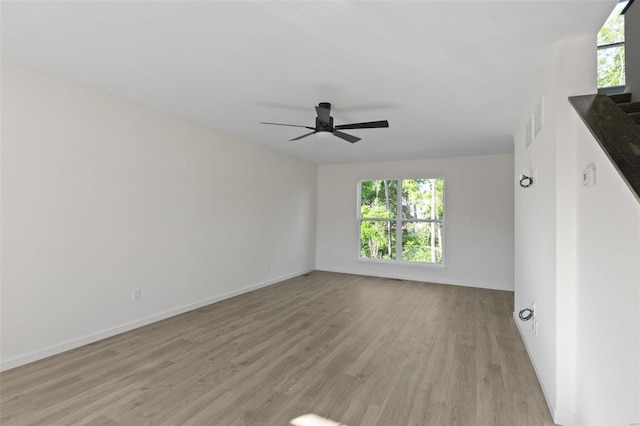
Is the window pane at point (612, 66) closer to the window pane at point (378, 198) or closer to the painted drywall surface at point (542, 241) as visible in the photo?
the painted drywall surface at point (542, 241)

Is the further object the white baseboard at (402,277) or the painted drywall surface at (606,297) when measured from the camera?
the white baseboard at (402,277)

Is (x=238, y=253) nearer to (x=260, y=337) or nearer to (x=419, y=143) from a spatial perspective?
(x=260, y=337)

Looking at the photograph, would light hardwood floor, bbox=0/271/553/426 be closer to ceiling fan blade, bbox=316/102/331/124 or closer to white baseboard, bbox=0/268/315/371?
white baseboard, bbox=0/268/315/371

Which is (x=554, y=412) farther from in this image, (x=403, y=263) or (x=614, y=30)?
(x=403, y=263)

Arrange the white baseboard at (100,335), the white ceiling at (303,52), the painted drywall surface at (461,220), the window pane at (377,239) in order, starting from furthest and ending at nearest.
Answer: the window pane at (377,239) < the painted drywall surface at (461,220) < the white baseboard at (100,335) < the white ceiling at (303,52)

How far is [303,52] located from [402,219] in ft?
15.8

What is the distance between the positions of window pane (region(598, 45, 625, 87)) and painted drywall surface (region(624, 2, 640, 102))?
200mm

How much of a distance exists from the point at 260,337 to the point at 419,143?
3681 millimetres

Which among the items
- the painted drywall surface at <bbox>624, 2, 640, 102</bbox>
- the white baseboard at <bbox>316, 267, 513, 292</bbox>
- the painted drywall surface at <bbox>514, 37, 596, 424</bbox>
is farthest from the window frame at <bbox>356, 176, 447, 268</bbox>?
the painted drywall surface at <bbox>514, 37, 596, 424</bbox>

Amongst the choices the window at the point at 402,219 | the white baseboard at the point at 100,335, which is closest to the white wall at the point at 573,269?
the window at the point at 402,219

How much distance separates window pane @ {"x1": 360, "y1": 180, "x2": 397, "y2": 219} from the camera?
21.9 ft

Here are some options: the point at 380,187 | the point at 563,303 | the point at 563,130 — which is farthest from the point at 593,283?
the point at 380,187

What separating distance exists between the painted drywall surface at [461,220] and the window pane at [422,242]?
0.16 m

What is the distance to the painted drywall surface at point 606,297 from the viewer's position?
1.22 m
